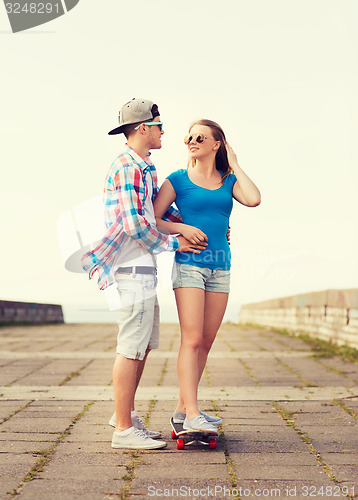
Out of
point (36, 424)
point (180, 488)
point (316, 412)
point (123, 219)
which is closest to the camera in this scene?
point (180, 488)

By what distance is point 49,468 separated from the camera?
317 cm

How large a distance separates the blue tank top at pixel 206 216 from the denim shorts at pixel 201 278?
0.09 ft

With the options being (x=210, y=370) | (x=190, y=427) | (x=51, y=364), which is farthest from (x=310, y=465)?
(x=51, y=364)

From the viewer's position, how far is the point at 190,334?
3.65m

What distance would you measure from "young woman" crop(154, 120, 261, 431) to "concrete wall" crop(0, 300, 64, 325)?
42.0 ft

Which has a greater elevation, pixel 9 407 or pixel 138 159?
pixel 138 159

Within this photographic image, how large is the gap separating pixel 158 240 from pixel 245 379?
10.4 feet

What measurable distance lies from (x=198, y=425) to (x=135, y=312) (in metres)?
0.69

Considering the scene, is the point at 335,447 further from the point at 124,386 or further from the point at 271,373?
the point at 271,373

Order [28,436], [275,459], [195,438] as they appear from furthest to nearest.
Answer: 1. [28,436]
2. [195,438]
3. [275,459]

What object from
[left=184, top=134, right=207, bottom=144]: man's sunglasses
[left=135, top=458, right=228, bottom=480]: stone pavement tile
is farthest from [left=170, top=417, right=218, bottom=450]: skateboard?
[left=184, top=134, right=207, bottom=144]: man's sunglasses

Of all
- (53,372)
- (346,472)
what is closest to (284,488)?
(346,472)

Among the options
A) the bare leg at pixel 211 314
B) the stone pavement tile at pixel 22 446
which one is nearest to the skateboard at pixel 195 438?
the bare leg at pixel 211 314

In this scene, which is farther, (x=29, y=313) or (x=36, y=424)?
(x=29, y=313)
